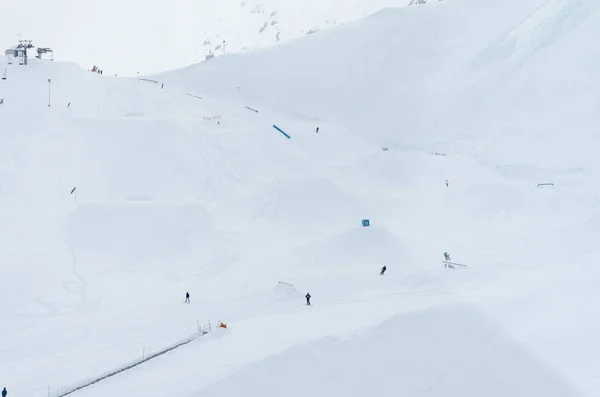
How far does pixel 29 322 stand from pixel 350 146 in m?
34.4

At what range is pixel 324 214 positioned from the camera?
40625 mm

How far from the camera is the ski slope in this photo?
2178 centimetres

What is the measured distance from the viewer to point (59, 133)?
43969 mm

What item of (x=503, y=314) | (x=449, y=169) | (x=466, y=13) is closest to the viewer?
(x=503, y=314)

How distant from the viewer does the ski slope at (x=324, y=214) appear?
21781 mm

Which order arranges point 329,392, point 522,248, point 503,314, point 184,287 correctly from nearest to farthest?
point 329,392
point 503,314
point 184,287
point 522,248

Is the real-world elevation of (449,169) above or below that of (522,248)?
above

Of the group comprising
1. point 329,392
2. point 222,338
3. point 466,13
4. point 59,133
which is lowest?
point 329,392

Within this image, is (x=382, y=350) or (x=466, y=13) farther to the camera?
(x=466, y=13)

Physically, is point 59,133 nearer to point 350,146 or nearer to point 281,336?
point 350,146

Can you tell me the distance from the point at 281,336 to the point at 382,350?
4.00 metres

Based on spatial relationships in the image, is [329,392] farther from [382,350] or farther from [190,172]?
[190,172]

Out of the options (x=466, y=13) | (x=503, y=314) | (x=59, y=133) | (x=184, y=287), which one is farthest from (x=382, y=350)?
(x=466, y=13)

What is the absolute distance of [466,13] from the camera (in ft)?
220
